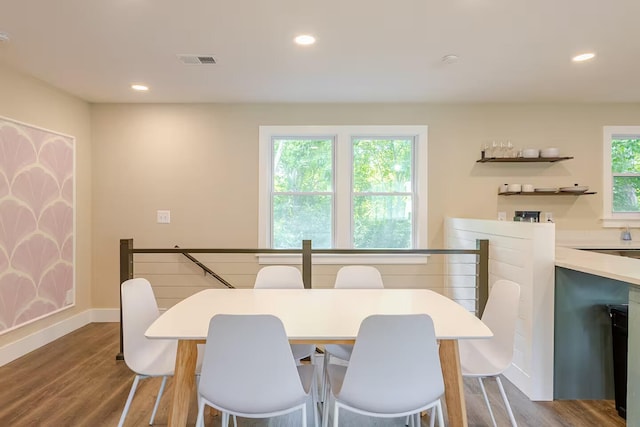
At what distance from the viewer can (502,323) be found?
1917 millimetres

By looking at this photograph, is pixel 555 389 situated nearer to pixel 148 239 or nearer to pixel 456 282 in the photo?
pixel 456 282

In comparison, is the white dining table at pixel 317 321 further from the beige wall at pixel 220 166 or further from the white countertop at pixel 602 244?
the white countertop at pixel 602 244

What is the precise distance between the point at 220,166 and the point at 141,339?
242 centimetres

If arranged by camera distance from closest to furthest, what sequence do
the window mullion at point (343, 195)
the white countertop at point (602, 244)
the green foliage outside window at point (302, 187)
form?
the white countertop at point (602, 244)
the window mullion at point (343, 195)
the green foliage outside window at point (302, 187)

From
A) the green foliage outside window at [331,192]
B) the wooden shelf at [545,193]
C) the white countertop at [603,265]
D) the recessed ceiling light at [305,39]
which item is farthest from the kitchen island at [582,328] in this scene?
the recessed ceiling light at [305,39]

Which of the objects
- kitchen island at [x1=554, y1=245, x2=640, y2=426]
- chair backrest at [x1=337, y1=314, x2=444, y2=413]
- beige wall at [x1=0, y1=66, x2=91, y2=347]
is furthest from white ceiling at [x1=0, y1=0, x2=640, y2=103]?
chair backrest at [x1=337, y1=314, x2=444, y2=413]

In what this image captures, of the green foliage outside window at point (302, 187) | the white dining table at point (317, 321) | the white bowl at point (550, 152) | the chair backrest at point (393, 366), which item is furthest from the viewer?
the green foliage outside window at point (302, 187)

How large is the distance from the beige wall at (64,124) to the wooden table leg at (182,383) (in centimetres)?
232

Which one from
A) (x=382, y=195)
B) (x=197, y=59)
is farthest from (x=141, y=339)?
(x=382, y=195)

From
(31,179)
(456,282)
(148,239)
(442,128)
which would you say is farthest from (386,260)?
(31,179)

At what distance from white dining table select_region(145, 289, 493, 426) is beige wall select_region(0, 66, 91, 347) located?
232 centimetres

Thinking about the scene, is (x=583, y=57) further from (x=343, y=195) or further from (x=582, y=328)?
(x=343, y=195)

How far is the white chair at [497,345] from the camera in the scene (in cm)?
181

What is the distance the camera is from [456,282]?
3764 millimetres
